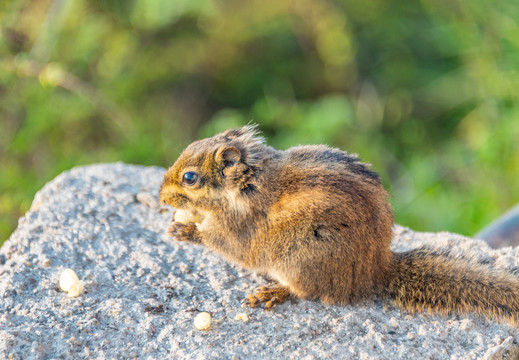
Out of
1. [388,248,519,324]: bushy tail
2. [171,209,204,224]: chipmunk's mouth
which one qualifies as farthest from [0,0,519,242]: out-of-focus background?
[388,248,519,324]: bushy tail

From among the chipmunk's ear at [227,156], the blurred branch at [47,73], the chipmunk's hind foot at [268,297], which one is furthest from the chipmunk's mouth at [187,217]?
the blurred branch at [47,73]

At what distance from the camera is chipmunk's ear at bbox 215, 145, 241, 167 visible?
2.89 meters

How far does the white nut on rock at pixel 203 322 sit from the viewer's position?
2549 millimetres

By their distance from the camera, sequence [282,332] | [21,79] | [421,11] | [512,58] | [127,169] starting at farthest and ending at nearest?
[421,11] → [512,58] → [21,79] → [127,169] → [282,332]

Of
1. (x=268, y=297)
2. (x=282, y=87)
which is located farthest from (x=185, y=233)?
(x=282, y=87)

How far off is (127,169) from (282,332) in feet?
5.34

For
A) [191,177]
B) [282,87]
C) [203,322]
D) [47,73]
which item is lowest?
[203,322]

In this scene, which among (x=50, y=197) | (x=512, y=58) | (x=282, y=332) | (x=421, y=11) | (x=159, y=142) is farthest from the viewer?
(x=421, y=11)

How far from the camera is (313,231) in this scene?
2.68 m

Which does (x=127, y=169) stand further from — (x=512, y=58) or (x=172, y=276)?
(x=512, y=58)

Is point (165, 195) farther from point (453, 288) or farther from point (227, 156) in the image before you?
point (453, 288)

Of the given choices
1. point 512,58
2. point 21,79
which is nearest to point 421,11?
point 512,58

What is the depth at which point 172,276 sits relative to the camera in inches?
114

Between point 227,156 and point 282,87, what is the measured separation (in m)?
3.69
